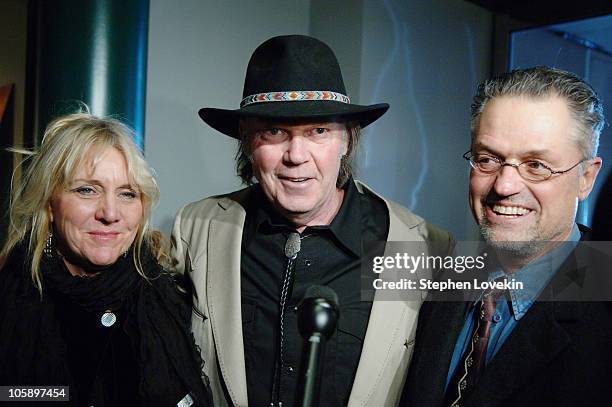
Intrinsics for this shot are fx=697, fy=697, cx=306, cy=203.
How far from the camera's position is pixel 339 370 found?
6.38ft

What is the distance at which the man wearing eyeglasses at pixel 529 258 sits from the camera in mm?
1491

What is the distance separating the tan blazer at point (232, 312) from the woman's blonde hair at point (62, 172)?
0.19 metres

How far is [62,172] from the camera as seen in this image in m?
1.98

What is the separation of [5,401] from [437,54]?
2.95 metres

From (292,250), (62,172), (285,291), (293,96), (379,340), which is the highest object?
(293,96)

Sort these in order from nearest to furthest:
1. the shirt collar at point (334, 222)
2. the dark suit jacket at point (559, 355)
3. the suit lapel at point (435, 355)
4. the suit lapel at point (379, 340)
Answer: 1. the dark suit jacket at point (559, 355)
2. the suit lapel at point (435, 355)
3. the suit lapel at point (379, 340)
4. the shirt collar at point (334, 222)

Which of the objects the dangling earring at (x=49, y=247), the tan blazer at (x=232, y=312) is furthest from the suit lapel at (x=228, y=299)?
the dangling earring at (x=49, y=247)

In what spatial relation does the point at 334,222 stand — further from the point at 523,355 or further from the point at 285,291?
the point at 523,355

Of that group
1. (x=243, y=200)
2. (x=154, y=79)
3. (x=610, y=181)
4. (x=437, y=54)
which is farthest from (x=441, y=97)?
(x=243, y=200)

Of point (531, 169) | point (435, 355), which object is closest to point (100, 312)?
point (435, 355)

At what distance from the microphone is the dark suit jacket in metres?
0.55

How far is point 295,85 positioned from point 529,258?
85 cm

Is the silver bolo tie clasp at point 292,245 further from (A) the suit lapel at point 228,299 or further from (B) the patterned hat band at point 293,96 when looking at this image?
(B) the patterned hat band at point 293,96

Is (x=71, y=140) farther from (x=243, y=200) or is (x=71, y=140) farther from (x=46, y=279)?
(x=243, y=200)
